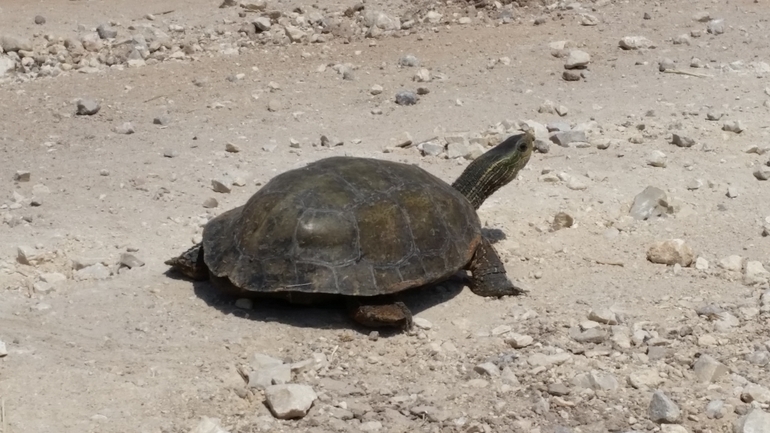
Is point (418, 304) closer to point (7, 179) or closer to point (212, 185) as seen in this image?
point (212, 185)

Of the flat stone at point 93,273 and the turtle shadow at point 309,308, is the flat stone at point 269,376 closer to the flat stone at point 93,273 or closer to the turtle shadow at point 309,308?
the turtle shadow at point 309,308

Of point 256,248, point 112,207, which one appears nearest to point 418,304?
point 256,248

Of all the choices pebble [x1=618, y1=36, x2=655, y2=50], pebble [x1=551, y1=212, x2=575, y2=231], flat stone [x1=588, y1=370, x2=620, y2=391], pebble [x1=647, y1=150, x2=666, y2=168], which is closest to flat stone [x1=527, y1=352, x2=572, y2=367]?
flat stone [x1=588, y1=370, x2=620, y2=391]

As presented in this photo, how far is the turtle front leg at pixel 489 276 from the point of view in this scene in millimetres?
5418

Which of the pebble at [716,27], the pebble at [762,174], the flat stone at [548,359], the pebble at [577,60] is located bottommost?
the pebble at [716,27]

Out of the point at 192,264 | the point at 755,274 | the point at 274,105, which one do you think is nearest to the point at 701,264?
the point at 755,274

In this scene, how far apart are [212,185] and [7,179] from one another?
149cm

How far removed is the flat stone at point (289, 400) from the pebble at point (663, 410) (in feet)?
4.86

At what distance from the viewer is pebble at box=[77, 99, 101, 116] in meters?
8.34

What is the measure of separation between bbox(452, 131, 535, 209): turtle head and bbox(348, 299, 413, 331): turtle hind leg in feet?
4.09

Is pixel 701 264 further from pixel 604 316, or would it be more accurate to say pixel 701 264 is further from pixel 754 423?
pixel 754 423

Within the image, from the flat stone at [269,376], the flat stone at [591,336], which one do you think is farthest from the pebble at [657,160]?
the flat stone at [269,376]

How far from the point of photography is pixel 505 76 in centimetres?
919

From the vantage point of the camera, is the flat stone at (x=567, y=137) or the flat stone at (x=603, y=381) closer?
the flat stone at (x=603, y=381)
